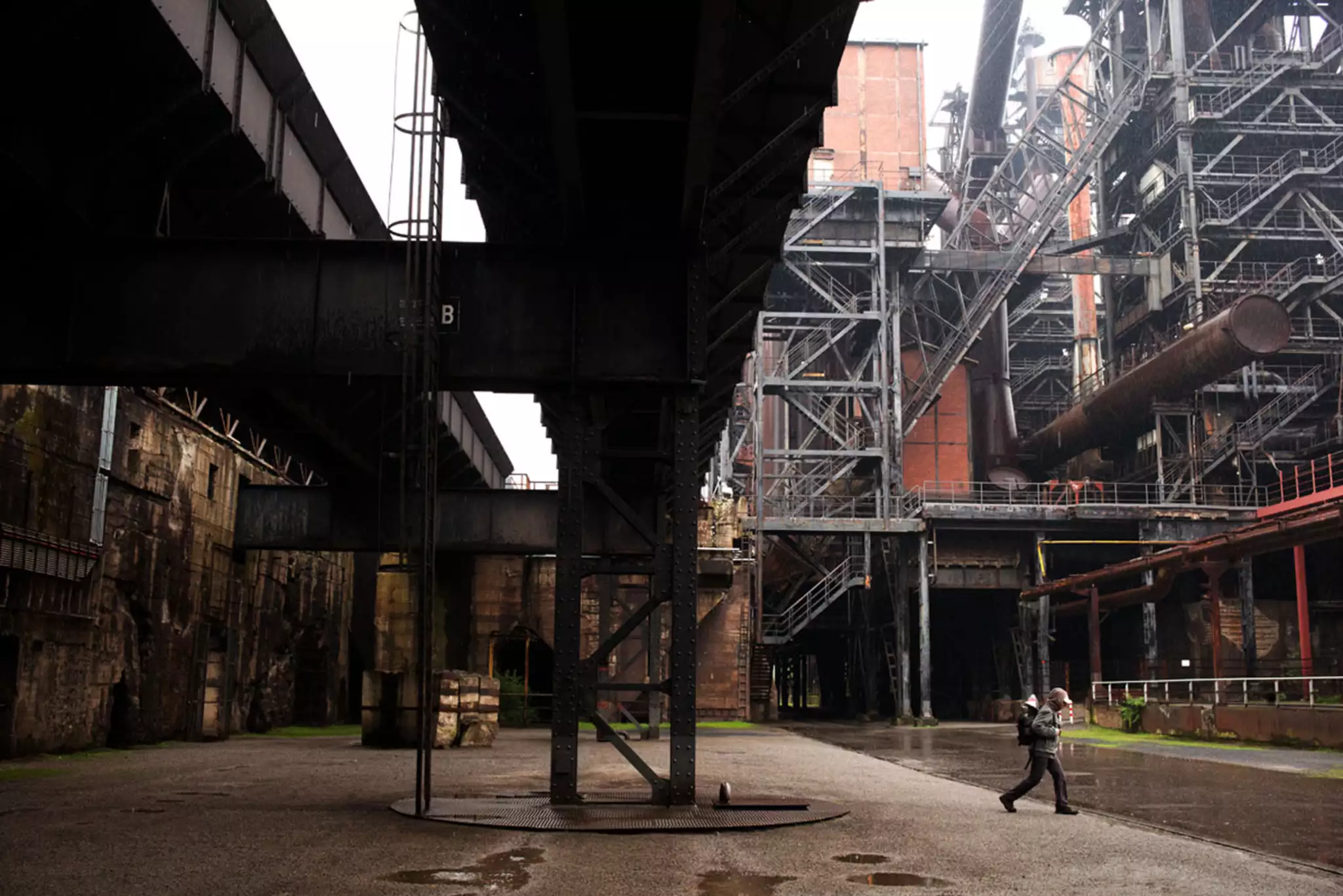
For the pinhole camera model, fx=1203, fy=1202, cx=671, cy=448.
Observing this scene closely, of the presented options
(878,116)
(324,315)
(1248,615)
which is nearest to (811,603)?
(1248,615)

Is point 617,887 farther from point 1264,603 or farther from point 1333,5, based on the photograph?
point 1333,5

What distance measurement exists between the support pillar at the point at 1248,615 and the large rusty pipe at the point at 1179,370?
6448mm

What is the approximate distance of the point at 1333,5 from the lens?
51.4m

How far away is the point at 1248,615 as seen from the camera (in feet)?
112

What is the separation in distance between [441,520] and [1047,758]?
12012mm

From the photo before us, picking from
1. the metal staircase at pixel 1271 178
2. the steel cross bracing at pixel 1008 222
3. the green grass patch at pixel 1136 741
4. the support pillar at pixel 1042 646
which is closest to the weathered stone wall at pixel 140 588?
the green grass patch at pixel 1136 741

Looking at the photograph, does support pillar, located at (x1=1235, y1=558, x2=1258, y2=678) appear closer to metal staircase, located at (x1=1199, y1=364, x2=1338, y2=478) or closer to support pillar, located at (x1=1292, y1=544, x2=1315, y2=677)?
support pillar, located at (x1=1292, y1=544, x2=1315, y2=677)

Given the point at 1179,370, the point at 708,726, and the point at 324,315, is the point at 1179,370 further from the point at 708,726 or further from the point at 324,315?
the point at 324,315

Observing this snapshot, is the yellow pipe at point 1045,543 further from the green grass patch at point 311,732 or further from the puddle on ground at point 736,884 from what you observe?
the puddle on ground at point 736,884

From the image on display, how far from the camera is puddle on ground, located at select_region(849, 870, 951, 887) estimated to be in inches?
286

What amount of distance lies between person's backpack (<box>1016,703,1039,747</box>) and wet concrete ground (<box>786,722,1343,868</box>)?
1.02 m

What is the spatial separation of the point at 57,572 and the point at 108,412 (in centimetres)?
274

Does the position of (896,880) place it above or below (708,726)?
above

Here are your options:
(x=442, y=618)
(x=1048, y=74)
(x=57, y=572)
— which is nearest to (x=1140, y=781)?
(x=57, y=572)
